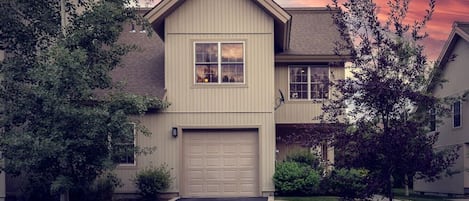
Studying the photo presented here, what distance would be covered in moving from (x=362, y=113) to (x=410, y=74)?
1353 millimetres

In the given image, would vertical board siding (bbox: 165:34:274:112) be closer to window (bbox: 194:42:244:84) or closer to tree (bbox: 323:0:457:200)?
window (bbox: 194:42:244:84)

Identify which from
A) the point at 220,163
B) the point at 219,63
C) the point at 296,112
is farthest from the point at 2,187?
the point at 296,112

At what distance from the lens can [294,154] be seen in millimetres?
24547

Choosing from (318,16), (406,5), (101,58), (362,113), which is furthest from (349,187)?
(318,16)

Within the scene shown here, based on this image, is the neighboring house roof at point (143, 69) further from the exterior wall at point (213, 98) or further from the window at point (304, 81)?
the window at point (304, 81)

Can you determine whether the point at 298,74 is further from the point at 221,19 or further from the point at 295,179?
the point at 295,179

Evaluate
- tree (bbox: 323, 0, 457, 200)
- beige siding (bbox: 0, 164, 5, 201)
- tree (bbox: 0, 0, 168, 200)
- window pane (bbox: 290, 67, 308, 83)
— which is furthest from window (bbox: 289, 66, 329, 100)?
beige siding (bbox: 0, 164, 5, 201)

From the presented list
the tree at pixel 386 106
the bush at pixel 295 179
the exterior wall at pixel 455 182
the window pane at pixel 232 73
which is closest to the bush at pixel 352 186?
the tree at pixel 386 106

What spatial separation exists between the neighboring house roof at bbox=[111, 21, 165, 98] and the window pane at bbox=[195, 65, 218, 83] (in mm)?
1298

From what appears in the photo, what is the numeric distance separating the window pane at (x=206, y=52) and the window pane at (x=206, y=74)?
0.67ft

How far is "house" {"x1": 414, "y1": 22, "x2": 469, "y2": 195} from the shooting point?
93.2 ft

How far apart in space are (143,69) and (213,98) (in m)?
3.25

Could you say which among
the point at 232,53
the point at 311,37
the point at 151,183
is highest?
the point at 311,37

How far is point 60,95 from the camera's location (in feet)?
53.4
